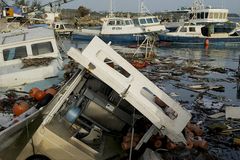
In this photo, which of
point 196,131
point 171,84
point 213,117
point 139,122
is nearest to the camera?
point 139,122

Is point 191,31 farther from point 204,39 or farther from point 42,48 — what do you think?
point 42,48

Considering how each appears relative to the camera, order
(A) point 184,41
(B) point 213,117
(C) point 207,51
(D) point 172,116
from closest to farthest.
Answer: (D) point 172,116 < (B) point 213,117 < (C) point 207,51 < (A) point 184,41

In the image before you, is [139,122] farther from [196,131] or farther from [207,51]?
[207,51]

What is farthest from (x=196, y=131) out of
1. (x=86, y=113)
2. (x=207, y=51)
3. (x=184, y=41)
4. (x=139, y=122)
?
(x=184, y=41)

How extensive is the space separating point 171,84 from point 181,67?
6583mm

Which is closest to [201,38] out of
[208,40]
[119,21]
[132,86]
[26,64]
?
[208,40]

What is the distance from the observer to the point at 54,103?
6.39m

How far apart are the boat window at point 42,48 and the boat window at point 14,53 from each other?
34cm

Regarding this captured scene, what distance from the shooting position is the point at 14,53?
12727mm

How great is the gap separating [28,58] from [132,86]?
25.0 feet

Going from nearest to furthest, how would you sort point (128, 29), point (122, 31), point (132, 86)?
point (132, 86)
point (128, 29)
point (122, 31)

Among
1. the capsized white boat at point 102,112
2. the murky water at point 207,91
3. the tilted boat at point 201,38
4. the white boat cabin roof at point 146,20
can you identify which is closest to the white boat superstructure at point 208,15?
the tilted boat at point 201,38

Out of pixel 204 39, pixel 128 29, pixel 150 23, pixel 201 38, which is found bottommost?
pixel 204 39

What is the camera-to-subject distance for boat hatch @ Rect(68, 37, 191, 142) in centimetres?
575
